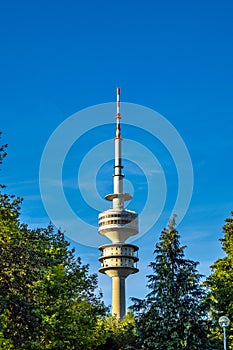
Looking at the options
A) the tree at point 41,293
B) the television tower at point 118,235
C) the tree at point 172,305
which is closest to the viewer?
the tree at point 41,293

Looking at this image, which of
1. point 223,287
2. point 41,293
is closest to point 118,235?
point 223,287

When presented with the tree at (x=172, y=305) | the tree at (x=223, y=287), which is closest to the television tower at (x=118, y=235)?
the tree at (x=223, y=287)

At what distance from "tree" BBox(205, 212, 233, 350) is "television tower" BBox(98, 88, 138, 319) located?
9803cm

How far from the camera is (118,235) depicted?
162m

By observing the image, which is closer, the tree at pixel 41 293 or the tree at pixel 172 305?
the tree at pixel 41 293

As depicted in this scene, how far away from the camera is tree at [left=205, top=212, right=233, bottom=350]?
51.7 meters

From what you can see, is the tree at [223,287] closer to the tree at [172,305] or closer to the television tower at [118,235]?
the tree at [172,305]

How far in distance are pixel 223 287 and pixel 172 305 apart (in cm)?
735

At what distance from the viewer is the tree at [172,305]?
47.8 meters

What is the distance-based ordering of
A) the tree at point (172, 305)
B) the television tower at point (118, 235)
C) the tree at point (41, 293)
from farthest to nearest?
1. the television tower at point (118, 235)
2. the tree at point (172, 305)
3. the tree at point (41, 293)

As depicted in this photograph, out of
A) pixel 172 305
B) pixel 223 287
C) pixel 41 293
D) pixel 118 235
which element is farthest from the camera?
pixel 118 235

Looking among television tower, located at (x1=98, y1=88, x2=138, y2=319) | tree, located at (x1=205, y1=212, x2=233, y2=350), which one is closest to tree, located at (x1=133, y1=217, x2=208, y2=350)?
tree, located at (x1=205, y1=212, x2=233, y2=350)

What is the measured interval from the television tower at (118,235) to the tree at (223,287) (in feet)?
322

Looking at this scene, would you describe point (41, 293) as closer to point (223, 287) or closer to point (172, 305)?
point (172, 305)
